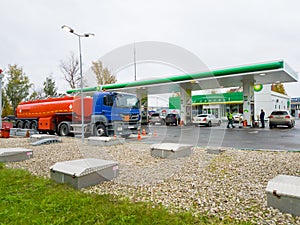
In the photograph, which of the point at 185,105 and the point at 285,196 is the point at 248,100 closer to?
the point at 185,105

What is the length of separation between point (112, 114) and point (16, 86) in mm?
25579

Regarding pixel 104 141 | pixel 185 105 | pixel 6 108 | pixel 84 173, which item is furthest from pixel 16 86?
pixel 84 173

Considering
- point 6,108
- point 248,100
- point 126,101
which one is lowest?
point 126,101

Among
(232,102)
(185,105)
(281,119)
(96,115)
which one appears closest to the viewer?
(96,115)

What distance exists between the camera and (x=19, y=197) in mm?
3760

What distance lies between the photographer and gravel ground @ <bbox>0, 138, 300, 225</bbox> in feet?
10.7

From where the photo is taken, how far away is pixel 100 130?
12945mm

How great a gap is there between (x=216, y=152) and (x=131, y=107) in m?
7.00

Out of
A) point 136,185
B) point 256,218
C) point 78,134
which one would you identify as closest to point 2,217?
point 136,185

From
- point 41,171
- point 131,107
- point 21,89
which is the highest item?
point 21,89

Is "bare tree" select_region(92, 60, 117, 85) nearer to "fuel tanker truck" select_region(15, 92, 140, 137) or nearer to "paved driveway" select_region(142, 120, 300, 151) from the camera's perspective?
"fuel tanker truck" select_region(15, 92, 140, 137)

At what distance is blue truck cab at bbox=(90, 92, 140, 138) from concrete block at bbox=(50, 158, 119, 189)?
7662 millimetres

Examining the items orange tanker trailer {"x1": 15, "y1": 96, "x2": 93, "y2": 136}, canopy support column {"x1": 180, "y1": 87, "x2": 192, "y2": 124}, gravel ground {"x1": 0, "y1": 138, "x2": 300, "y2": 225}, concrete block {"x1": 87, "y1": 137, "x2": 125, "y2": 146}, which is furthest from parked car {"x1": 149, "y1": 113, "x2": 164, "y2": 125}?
gravel ground {"x1": 0, "y1": 138, "x2": 300, "y2": 225}

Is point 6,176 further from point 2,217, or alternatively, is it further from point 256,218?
point 256,218
